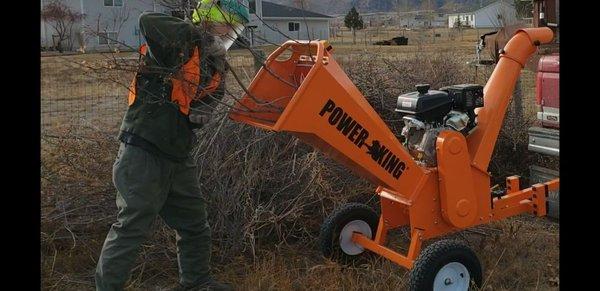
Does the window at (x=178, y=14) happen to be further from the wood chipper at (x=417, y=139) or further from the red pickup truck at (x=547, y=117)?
the red pickup truck at (x=547, y=117)

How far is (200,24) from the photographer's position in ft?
11.3

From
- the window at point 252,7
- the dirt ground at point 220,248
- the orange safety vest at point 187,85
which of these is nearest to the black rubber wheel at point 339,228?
the dirt ground at point 220,248

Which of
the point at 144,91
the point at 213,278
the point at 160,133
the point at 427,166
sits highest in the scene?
the point at 144,91

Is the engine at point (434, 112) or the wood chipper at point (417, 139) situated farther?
the engine at point (434, 112)

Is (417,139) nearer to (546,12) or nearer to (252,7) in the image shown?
(252,7)

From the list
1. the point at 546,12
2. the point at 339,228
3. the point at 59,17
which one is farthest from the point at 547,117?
the point at 59,17

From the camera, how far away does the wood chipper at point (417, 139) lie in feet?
11.3

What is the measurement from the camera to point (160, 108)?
358cm

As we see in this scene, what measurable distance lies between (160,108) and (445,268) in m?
1.93

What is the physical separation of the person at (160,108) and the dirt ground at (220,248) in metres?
0.20

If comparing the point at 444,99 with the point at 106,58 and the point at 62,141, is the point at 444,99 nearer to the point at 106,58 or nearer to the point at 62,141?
the point at 106,58

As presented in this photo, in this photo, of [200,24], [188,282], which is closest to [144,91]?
[200,24]

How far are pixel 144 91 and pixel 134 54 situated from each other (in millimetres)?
219

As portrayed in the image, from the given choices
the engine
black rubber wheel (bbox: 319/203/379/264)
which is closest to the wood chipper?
the engine
